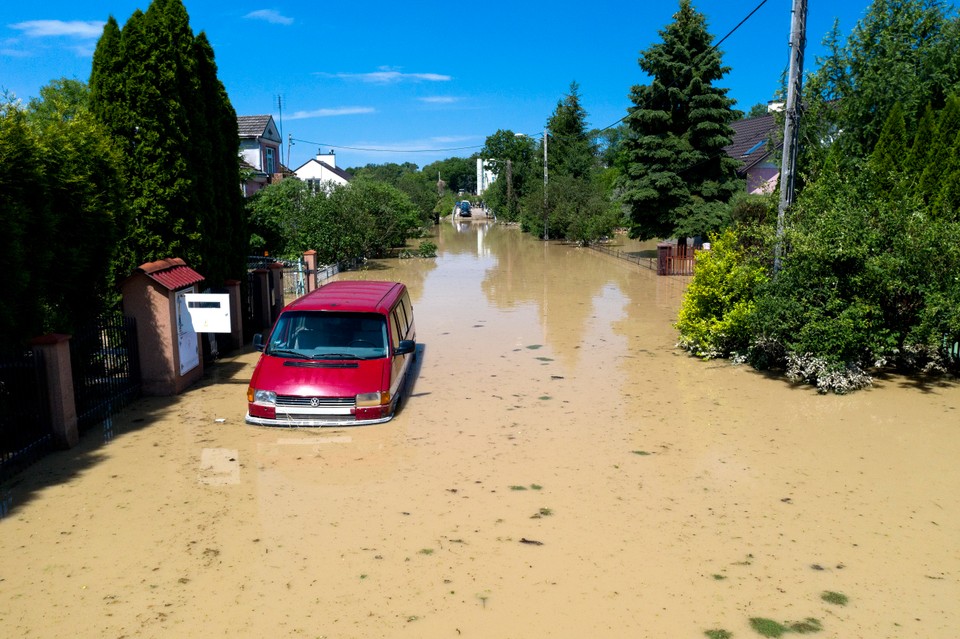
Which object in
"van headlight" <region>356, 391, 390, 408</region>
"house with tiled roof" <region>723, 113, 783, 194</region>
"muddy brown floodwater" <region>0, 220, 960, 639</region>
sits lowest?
"muddy brown floodwater" <region>0, 220, 960, 639</region>

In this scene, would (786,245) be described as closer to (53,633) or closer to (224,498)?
(224,498)

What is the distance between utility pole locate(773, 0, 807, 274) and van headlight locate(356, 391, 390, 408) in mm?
7338

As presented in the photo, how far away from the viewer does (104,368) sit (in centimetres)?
1062

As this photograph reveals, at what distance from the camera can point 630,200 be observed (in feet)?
103

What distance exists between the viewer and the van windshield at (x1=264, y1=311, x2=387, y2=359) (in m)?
9.77

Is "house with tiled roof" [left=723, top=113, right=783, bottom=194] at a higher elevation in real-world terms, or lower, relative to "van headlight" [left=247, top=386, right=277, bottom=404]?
higher

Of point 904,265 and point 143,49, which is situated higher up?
point 143,49

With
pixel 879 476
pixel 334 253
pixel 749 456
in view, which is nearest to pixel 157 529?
pixel 749 456

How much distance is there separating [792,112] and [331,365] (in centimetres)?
920

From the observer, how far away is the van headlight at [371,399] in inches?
364

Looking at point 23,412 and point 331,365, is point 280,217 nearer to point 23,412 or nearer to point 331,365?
point 331,365

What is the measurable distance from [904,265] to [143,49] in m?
12.9

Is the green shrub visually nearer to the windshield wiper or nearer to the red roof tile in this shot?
the windshield wiper

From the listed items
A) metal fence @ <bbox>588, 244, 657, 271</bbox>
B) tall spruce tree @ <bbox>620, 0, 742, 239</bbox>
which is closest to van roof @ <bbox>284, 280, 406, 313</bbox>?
metal fence @ <bbox>588, 244, 657, 271</bbox>
